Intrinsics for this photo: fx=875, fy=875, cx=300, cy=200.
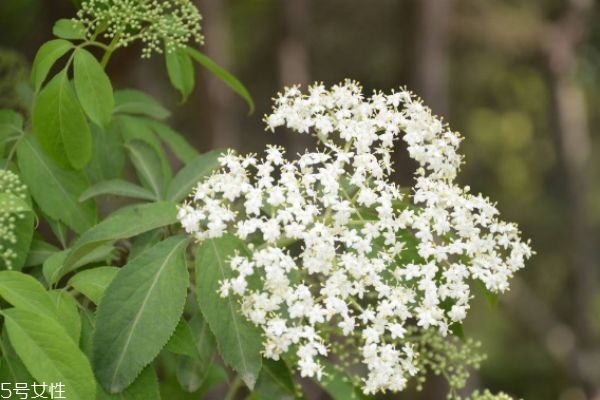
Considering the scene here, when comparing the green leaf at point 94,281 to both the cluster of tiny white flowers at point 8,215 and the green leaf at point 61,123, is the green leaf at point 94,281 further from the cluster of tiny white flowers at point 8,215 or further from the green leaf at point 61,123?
the green leaf at point 61,123

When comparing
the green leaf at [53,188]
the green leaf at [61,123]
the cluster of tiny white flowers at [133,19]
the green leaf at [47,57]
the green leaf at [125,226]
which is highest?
the cluster of tiny white flowers at [133,19]

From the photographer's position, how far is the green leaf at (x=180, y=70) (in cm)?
277

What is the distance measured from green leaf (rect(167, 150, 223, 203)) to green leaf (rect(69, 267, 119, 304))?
430 millimetres

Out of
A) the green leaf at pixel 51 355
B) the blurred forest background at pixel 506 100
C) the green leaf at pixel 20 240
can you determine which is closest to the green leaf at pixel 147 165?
the green leaf at pixel 20 240

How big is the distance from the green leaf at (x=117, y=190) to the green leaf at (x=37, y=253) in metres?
0.17

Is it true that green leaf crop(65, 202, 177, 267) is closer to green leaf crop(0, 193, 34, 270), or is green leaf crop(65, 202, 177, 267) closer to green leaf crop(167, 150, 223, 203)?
green leaf crop(0, 193, 34, 270)

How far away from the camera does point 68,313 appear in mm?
2125

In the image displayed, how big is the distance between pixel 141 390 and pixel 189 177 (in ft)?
2.33

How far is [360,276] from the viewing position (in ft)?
Answer: 6.95

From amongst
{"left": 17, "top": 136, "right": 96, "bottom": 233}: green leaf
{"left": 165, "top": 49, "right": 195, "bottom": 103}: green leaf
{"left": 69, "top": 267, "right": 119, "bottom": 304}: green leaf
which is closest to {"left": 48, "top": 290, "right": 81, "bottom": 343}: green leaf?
{"left": 69, "top": 267, "right": 119, "bottom": 304}: green leaf

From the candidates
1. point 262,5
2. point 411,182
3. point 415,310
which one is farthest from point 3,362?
point 262,5

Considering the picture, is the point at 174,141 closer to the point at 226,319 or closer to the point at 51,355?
the point at 226,319

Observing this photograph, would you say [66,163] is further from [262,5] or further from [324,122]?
[262,5]

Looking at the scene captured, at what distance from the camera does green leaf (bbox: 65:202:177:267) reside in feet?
7.06
